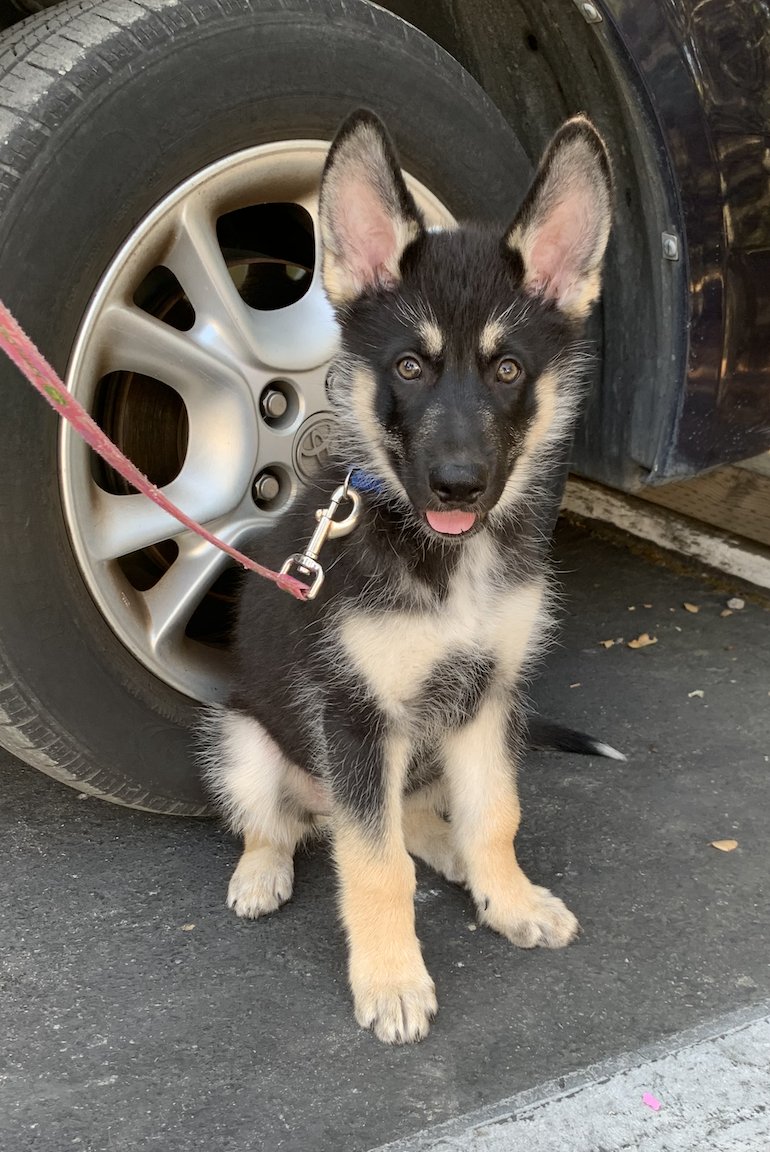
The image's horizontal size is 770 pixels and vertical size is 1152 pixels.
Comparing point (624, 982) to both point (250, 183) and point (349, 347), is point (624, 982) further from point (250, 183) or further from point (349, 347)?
point (250, 183)

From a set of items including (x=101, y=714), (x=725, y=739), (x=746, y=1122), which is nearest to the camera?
(x=746, y=1122)

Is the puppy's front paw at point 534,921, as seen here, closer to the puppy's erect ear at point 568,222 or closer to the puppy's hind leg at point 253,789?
the puppy's hind leg at point 253,789

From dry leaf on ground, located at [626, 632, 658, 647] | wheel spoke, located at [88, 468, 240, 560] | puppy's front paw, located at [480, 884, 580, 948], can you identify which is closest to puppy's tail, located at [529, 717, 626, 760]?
puppy's front paw, located at [480, 884, 580, 948]

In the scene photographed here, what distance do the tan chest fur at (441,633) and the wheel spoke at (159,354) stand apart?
2.68 ft

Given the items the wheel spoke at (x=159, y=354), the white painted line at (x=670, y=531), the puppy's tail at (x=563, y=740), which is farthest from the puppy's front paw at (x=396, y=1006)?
the white painted line at (x=670, y=531)

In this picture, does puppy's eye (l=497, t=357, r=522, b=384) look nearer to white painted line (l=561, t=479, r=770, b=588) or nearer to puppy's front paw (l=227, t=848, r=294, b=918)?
puppy's front paw (l=227, t=848, r=294, b=918)

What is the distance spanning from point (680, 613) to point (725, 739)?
100 cm

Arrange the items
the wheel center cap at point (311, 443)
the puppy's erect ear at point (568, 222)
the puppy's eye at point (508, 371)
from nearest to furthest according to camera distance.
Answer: the puppy's erect ear at point (568, 222) < the puppy's eye at point (508, 371) < the wheel center cap at point (311, 443)

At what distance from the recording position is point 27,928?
2717 mm

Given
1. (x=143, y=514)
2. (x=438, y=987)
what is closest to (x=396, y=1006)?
(x=438, y=987)

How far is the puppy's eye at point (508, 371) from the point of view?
2.40 meters

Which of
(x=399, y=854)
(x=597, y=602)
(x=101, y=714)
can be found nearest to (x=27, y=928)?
(x=101, y=714)

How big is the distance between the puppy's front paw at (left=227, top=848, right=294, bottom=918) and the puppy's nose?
1.19m

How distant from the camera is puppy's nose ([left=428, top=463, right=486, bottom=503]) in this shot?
2191mm
